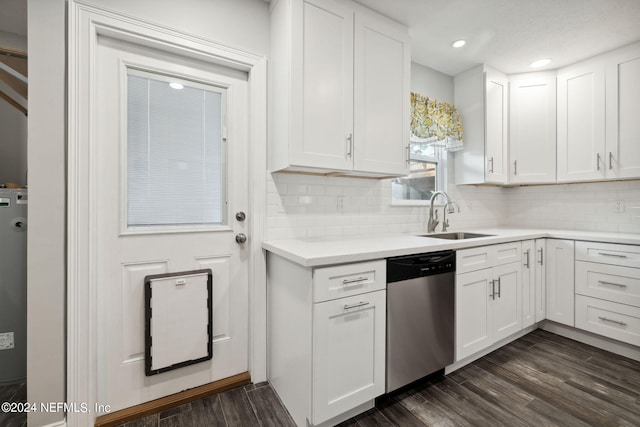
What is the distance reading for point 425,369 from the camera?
1.78m

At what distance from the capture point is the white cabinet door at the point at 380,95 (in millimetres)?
1938

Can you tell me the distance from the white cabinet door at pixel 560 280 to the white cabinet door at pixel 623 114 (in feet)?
2.57

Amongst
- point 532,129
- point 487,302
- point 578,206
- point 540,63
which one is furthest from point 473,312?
point 540,63

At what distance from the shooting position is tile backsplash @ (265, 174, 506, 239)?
2.00 m

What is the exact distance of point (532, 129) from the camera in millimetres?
2951

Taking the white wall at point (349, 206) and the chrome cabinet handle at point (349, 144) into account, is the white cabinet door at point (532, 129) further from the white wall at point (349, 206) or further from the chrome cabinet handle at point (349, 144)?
the chrome cabinet handle at point (349, 144)

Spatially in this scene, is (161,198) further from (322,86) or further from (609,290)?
(609,290)

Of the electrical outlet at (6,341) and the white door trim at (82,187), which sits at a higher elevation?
the white door trim at (82,187)

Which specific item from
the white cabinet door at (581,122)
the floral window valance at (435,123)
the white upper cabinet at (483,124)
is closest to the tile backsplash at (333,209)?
the white upper cabinet at (483,124)

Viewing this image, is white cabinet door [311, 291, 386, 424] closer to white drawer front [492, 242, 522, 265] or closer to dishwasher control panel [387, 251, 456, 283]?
dishwasher control panel [387, 251, 456, 283]

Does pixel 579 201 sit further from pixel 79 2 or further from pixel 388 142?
pixel 79 2

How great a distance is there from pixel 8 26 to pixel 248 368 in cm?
258

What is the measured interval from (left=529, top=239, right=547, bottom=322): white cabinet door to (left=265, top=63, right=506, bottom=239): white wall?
0.66m

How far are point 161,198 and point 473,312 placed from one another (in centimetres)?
221
